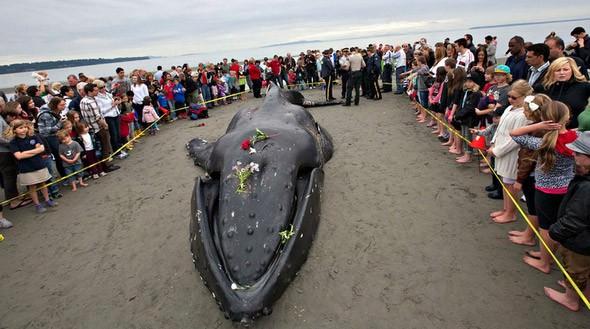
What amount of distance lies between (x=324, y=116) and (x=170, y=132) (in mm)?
6043

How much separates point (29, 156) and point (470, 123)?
958 cm

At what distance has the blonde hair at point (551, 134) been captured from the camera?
3943 mm

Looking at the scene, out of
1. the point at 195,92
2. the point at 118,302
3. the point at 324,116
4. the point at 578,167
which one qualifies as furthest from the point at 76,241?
the point at 195,92

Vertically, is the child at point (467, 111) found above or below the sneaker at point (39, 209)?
above

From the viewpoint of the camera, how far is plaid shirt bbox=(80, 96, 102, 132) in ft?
30.6

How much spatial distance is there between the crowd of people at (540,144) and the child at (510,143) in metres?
0.01

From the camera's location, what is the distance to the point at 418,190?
21.6 feet

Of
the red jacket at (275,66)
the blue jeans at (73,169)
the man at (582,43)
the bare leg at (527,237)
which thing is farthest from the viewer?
the red jacket at (275,66)

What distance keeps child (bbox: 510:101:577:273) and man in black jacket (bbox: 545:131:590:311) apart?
590 millimetres

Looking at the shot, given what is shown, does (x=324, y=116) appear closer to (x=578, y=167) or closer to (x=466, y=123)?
(x=466, y=123)

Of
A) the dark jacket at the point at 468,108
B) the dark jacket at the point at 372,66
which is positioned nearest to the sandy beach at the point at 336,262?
the dark jacket at the point at 468,108

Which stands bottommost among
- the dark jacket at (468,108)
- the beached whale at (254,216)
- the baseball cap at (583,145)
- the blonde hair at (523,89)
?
the beached whale at (254,216)

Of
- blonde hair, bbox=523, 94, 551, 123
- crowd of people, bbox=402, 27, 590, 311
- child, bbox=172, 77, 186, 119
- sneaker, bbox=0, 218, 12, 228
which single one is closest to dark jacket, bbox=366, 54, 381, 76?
crowd of people, bbox=402, 27, 590, 311

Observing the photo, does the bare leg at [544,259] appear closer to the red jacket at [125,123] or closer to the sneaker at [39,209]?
the sneaker at [39,209]
